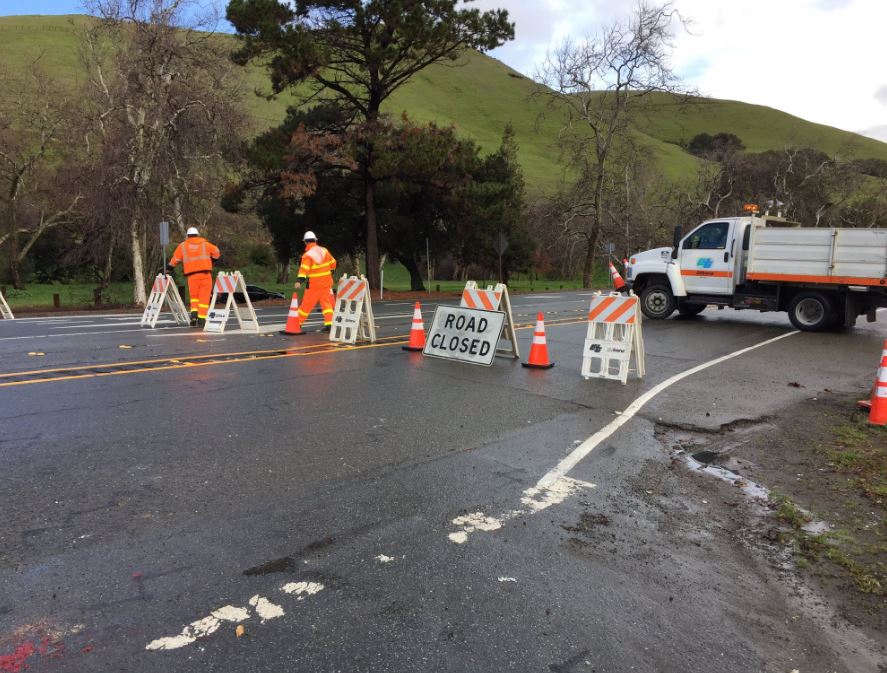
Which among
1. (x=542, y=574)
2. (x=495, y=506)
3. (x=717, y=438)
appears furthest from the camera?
(x=717, y=438)

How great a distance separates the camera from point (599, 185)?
4366cm

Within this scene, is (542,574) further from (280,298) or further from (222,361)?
(280,298)

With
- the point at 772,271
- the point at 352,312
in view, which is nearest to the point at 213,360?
the point at 352,312

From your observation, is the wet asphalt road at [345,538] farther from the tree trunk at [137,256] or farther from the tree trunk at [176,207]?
the tree trunk at [176,207]

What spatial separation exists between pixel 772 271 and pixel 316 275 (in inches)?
428

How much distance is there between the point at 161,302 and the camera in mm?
13320

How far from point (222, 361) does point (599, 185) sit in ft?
129

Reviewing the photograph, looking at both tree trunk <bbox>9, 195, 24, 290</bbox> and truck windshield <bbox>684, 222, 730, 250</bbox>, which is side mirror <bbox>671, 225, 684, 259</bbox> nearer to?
truck windshield <bbox>684, 222, 730, 250</bbox>

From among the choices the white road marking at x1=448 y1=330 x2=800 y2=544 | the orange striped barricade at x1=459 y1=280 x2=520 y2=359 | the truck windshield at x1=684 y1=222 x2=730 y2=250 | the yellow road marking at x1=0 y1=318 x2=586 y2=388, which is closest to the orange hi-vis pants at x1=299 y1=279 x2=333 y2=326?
the yellow road marking at x1=0 y1=318 x2=586 y2=388

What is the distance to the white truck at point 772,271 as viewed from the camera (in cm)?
1351

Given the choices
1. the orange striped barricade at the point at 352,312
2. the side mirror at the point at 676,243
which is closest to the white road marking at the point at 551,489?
the orange striped barricade at the point at 352,312

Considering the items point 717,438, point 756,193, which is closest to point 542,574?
point 717,438

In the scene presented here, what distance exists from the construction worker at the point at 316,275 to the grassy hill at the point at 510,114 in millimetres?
66062

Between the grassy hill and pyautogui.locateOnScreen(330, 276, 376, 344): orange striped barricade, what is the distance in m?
67.1
